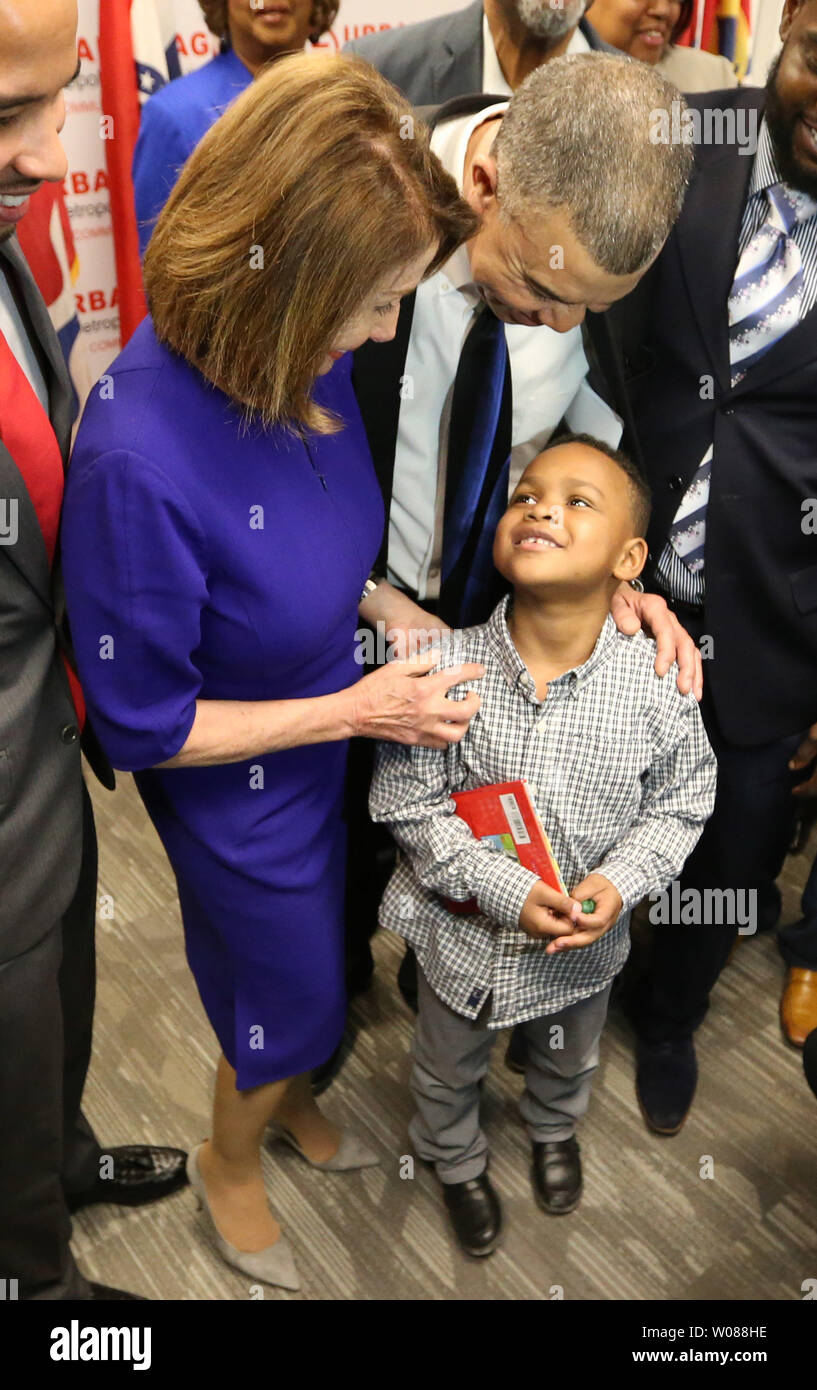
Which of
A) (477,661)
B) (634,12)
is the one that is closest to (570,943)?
(477,661)

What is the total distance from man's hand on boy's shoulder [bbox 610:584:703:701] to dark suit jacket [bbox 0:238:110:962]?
87cm

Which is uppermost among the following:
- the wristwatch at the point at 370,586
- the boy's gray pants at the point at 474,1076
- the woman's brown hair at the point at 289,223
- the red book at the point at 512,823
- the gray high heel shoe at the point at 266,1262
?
the woman's brown hair at the point at 289,223

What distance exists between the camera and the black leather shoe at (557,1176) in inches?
86.1

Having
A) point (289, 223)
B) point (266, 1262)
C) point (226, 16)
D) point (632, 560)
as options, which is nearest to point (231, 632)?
point (289, 223)

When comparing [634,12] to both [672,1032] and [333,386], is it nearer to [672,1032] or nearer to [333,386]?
[333,386]

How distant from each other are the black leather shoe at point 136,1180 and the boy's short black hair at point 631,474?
1.46 meters

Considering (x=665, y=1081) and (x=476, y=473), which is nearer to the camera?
(x=476, y=473)

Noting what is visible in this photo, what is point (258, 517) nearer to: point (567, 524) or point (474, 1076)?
point (567, 524)

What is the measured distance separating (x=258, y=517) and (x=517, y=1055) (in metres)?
1.49

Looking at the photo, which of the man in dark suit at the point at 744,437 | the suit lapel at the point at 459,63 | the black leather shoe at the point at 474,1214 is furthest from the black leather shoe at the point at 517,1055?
the suit lapel at the point at 459,63

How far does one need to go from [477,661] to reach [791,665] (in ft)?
2.08

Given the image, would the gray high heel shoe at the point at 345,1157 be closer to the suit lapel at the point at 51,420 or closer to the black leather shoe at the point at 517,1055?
the black leather shoe at the point at 517,1055

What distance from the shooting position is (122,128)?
333 cm
